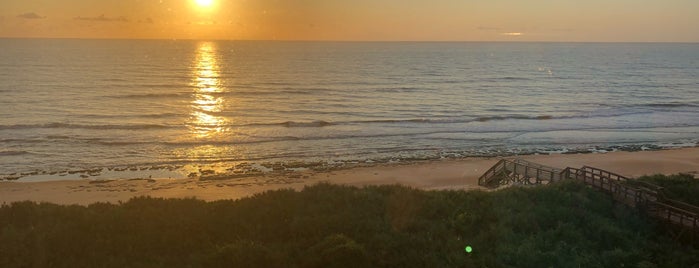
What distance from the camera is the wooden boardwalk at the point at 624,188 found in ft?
55.8

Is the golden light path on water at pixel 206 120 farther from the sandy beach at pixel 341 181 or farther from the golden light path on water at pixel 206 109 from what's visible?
the sandy beach at pixel 341 181

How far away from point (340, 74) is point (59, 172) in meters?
74.0

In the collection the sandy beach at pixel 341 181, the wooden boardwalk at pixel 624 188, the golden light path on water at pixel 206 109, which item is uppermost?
the wooden boardwalk at pixel 624 188

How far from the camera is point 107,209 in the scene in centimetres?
1700

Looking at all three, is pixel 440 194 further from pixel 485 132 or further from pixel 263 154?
pixel 485 132

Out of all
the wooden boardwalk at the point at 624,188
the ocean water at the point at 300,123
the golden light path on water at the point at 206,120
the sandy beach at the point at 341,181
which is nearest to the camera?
the wooden boardwalk at the point at 624,188

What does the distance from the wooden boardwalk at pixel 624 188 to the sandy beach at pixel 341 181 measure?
100 inches

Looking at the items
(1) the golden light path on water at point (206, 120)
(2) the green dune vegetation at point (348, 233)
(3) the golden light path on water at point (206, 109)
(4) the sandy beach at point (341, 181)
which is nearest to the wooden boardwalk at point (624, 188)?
(2) the green dune vegetation at point (348, 233)

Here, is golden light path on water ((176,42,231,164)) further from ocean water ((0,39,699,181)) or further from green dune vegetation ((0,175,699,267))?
green dune vegetation ((0,175,699,267))

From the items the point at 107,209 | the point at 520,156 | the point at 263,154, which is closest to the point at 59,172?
the point at 263,154

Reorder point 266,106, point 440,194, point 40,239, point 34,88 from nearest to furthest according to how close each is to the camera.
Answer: point 40,239
point 440,194
point 266,106
point 34,88

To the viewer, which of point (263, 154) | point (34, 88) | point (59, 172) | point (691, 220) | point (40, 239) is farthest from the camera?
point (34, 88)

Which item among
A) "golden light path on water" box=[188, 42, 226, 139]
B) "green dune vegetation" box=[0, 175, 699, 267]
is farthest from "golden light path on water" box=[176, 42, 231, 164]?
"green dune vegetation" box=[0, 175, 699, 267]

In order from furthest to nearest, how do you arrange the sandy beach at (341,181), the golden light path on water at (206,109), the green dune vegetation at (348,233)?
the golden light path on water at (206,109), the sandy beach at (341,181), the green dune vegetation at (348,233)
